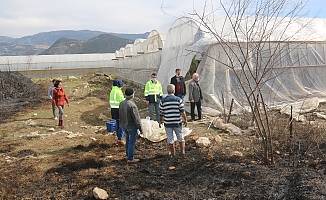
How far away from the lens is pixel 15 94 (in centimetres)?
1727

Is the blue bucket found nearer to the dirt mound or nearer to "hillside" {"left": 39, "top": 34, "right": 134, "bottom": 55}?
the dirt mound

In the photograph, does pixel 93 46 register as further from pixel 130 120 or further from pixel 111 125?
pixel 130 120

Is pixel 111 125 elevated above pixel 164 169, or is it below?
above

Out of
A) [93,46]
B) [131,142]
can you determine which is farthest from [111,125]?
[93,46]

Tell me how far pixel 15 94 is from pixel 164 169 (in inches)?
597

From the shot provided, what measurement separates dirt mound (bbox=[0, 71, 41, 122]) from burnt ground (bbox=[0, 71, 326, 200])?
670 cm

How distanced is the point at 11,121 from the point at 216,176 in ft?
26.9

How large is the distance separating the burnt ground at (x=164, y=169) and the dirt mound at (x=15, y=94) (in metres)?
6.70

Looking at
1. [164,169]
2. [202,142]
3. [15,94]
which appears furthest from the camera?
[15,94]

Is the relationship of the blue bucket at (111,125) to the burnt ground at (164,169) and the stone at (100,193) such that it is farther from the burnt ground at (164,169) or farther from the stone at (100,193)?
the stone at (100,193)

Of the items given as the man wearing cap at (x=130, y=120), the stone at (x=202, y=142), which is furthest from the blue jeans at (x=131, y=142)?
the stone at (x=202, y=142)

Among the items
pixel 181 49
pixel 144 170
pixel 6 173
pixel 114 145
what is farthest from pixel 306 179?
pixel 181 49

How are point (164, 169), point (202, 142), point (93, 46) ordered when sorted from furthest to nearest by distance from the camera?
point (93, 46) < point (202, 142) < point (164, 169)

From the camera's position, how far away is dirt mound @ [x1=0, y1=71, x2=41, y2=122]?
43.7 feet
